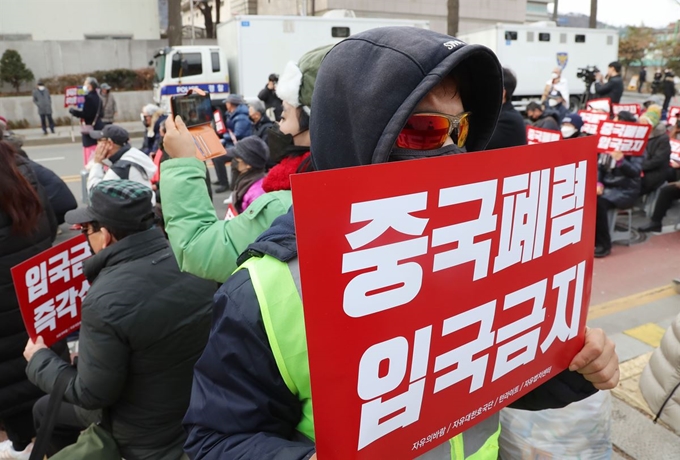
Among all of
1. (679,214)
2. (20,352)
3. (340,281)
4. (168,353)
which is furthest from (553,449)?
(679,214)

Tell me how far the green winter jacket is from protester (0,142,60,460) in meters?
1.04

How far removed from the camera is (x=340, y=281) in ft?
2.58

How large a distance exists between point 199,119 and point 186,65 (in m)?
13.5

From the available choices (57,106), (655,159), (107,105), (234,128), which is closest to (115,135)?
(234,128)

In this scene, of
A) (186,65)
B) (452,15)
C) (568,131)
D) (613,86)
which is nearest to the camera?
(568,131)

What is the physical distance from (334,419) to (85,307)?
1.48 metres

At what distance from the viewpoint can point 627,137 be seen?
5.95 meters

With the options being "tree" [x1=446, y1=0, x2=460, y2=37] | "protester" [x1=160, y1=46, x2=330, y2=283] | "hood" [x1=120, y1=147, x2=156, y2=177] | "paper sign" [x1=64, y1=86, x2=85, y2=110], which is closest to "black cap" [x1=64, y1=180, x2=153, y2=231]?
"protester" [x1=160, y1=46, x2=330, y2=283]

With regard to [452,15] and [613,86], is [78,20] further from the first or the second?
[613,86]

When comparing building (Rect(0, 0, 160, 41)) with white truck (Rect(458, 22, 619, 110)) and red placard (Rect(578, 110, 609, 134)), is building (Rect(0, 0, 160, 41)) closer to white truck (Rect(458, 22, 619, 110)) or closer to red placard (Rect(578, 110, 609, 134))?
white truck (Rect(458, 22, 619, 110))

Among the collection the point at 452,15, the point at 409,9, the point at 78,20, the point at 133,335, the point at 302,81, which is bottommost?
the point at 133,335

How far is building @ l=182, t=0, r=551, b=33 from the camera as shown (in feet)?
92.6

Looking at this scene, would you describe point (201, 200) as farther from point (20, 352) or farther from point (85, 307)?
point (20, 352)

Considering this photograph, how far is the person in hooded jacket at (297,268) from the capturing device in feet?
3.17
